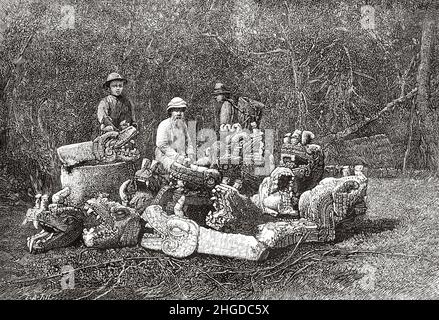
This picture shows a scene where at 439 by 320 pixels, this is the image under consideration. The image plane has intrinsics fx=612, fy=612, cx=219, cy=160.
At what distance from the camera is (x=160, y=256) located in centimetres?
619

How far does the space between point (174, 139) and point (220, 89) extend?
2.33 ft

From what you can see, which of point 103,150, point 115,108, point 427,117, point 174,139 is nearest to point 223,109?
point 174,139

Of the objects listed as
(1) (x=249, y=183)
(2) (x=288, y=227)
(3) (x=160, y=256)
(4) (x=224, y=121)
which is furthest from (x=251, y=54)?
(3) (x=160, y=256)

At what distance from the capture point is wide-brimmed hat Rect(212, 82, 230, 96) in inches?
251

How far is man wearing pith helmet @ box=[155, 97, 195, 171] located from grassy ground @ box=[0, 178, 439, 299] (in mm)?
995

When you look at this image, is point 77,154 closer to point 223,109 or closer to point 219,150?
point 219,150

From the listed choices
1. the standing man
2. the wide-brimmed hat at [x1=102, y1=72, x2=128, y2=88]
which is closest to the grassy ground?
the standing man

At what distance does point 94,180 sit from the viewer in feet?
20.4

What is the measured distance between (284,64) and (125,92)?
5.53 feet

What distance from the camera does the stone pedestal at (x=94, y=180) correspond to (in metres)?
6.20

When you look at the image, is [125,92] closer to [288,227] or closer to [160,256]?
[160,256]
